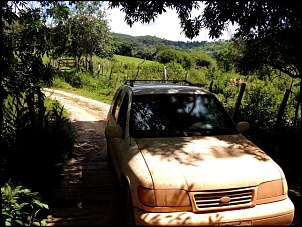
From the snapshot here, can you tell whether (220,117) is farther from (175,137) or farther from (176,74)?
(176,74)

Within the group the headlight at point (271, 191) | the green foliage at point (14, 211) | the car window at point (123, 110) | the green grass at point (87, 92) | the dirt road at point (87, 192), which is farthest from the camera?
the green grass at point (87, 92)

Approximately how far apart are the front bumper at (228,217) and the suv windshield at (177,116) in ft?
4.30

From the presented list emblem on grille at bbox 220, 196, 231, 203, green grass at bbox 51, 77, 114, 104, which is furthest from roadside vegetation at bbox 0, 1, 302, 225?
green grass at bbox 51, 77, 114, 104

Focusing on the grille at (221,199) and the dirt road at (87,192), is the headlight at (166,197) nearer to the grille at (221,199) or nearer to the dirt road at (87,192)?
the grille at (221,199)

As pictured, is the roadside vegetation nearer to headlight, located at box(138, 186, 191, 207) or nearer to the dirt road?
the dirt road

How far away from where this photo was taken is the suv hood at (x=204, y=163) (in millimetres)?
2939

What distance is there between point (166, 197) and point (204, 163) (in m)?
0.63

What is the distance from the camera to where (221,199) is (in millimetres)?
2936

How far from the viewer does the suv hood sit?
294cm

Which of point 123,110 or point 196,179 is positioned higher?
point 123,110

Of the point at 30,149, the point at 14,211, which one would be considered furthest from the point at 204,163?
the point at 30,149

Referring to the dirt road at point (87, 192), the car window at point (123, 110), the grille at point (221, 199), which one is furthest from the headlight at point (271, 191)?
the car window at point (123, 110)

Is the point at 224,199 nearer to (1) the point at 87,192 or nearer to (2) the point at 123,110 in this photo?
(2) the point at 123,110

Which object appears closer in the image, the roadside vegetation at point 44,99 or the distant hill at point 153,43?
the roadside vegetation at point 44,99
